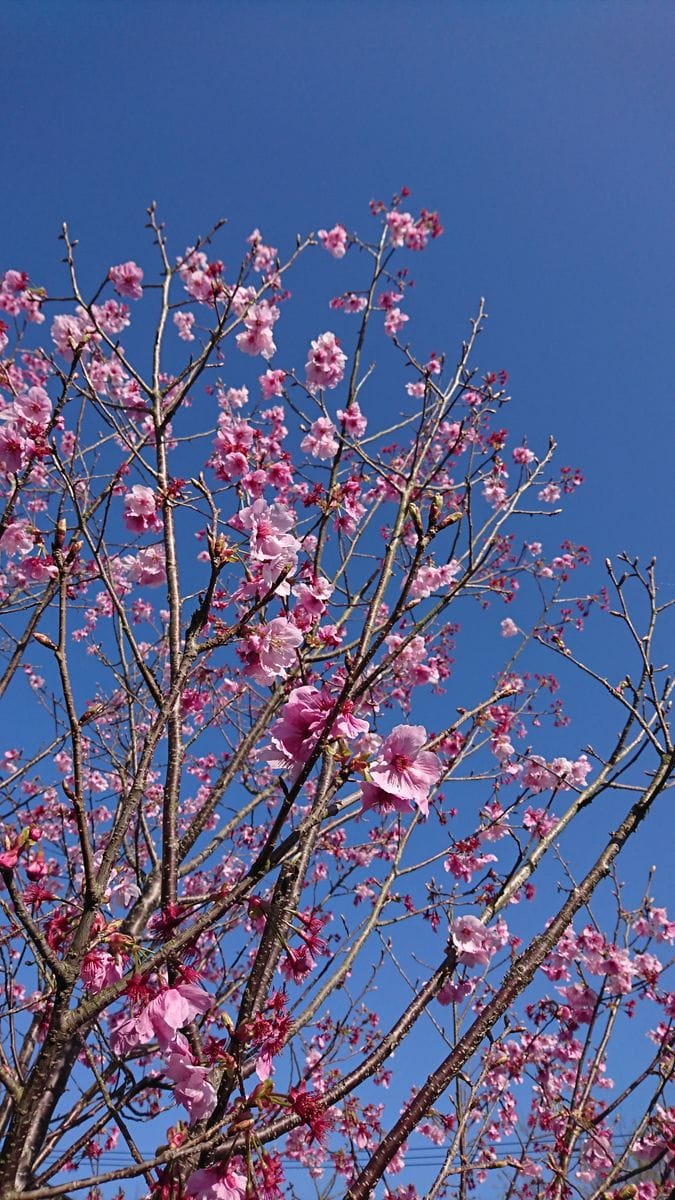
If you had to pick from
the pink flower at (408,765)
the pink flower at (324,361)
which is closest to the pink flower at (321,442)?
the pink flower at (324,361)

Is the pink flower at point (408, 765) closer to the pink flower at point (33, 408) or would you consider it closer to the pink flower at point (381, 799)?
the pink flower at point (381, 799)

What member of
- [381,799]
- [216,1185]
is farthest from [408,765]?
[216,1185]

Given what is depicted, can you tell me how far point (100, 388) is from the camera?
5.15m

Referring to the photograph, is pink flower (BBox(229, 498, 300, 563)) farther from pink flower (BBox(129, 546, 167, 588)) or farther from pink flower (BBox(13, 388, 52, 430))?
pink flower (BBox(13, 388, 52, 430))

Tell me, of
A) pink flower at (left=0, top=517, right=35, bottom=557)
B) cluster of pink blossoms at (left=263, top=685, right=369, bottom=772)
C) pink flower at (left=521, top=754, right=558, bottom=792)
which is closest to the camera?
cluster of pink blossoms at (left=263, top=685, right=369, bottom=772)

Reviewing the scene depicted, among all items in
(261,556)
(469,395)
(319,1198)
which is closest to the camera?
(261,556)

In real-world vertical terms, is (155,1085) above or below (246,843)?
below

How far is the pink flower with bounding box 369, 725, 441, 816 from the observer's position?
4.72ft

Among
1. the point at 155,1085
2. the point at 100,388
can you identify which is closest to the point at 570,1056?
the point at 155,1085

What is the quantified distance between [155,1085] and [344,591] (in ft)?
8.37

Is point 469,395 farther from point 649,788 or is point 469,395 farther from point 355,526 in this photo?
point 649,788

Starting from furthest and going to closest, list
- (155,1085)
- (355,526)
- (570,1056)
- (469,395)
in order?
1. (469,395)
2. (570,1056)
3. (355,526)
4. (155,1085)

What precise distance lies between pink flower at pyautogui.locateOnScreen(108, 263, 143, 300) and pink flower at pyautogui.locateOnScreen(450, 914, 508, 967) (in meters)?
5.01

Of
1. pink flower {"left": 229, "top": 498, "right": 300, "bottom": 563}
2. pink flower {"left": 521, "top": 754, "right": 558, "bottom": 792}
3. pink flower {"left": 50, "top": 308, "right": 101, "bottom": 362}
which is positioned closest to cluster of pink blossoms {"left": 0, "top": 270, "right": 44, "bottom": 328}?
pink flower {"left": 50, "top": 308, "right": 101, "bottom": 362}
